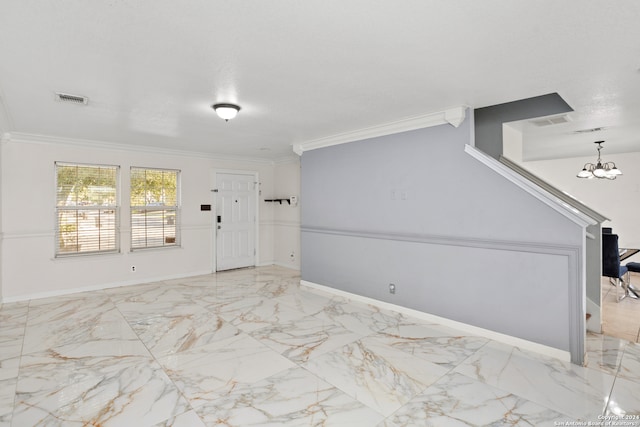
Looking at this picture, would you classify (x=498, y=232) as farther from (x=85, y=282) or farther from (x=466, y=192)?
(x=85, y=282)

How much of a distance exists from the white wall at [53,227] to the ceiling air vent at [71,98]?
2.16 metres

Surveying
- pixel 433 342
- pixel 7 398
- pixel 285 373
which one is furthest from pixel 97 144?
pixel 433 342

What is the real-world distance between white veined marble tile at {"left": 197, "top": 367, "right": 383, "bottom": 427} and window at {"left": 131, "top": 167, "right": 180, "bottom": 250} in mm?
4139

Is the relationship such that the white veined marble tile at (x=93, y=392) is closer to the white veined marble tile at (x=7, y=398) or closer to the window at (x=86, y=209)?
the white veined marble tile at (x=7, y=398)

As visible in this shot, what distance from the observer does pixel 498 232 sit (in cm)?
327

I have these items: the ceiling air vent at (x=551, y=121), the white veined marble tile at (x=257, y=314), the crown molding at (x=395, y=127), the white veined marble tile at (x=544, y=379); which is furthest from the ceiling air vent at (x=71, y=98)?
the ceiling air vent at (x=551, y=121)

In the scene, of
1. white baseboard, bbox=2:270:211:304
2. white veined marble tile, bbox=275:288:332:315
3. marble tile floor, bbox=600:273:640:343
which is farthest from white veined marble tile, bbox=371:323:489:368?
white baseboard, bbox=2:270:211:304

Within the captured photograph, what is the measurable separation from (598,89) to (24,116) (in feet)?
18.7

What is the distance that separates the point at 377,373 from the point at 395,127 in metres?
2.71

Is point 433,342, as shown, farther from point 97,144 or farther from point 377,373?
point 97,144

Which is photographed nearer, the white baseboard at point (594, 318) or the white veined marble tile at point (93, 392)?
the white veined marble tile at point (93, 392)

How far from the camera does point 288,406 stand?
2199 millimetres

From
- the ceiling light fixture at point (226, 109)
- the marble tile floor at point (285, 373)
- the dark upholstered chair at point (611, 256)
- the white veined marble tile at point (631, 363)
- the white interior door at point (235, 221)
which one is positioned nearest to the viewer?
the marble tile floor at point (285, 373)

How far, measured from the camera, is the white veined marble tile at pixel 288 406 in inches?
80.7
